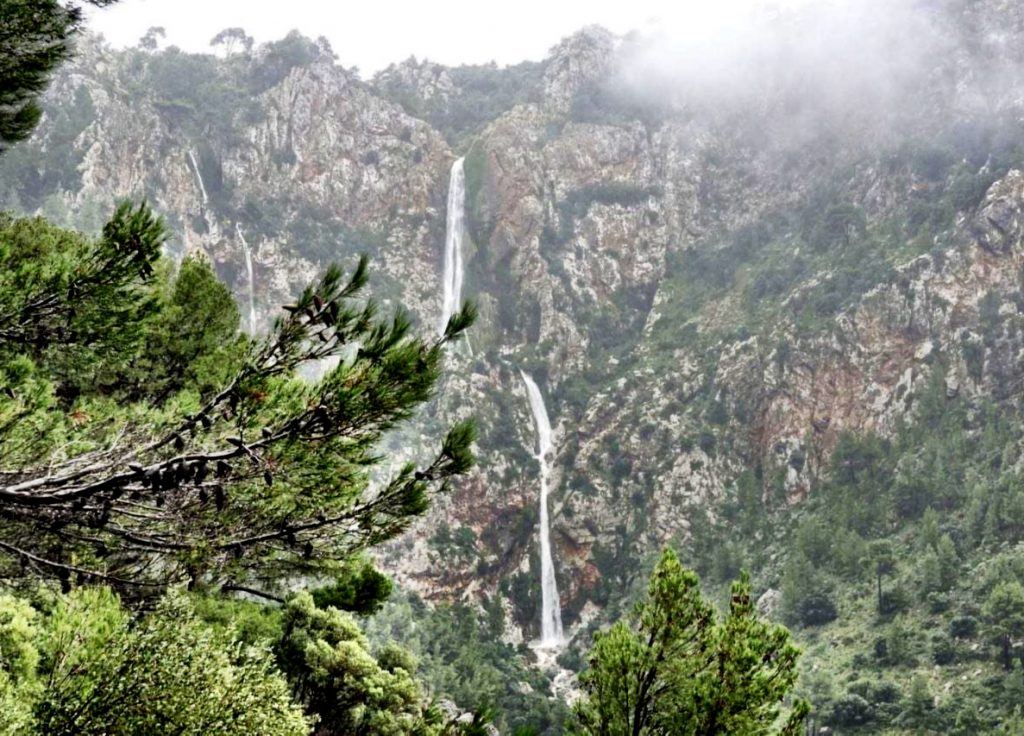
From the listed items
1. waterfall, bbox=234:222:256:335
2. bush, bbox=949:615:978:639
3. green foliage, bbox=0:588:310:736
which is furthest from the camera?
waterfall, bbox=234:222:256:335

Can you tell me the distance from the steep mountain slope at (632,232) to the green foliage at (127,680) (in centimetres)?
5807

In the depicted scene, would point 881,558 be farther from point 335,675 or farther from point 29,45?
point 29,45

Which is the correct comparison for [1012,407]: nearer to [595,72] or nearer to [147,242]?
[147,242]

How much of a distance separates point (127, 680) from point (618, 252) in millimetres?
92164

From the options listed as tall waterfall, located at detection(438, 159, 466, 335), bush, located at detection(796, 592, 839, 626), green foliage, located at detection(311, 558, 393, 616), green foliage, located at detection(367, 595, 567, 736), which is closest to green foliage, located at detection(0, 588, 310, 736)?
green foliage, located at detection(311, 558, 393, 616)

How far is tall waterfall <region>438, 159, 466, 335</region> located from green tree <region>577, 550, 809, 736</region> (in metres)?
76.6

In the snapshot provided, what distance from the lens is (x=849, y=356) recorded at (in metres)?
71.8

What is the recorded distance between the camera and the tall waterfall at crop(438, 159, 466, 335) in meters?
91.1

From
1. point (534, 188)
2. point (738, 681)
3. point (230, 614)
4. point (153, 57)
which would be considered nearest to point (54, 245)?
point (230, 614)

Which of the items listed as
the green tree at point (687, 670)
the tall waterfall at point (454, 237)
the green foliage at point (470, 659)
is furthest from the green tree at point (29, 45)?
the tall waterfall at point (454, 237)

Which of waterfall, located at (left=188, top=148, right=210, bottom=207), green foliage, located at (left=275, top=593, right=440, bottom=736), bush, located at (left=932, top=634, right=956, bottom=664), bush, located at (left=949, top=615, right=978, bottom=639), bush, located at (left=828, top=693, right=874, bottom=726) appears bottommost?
bush, located at (left=828, top=693, right=874, bottom=726)

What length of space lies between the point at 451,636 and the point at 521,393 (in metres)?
33.6

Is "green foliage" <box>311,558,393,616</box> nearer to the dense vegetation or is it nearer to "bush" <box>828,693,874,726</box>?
the dense vegetation

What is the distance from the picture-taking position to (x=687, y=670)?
1095 cm
